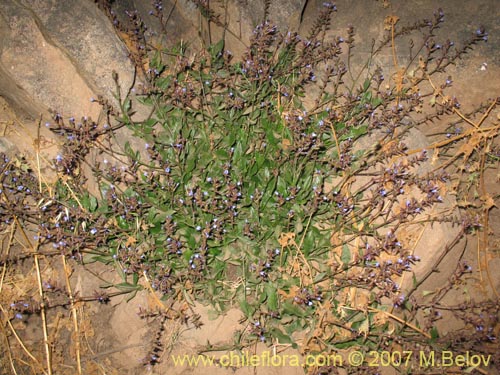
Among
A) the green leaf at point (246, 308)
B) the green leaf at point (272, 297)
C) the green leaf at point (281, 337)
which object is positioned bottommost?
the green leaf at point (281, 337)

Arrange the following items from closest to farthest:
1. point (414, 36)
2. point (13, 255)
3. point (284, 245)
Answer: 1. point (284, 245)
2. point (13, 255)
3. point (414, 36)

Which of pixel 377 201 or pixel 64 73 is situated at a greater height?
pixel 64 73

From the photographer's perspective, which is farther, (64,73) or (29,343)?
(64,73)

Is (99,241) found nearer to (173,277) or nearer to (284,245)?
(173,277)

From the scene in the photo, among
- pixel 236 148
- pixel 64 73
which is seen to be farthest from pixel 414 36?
pixel 64 73

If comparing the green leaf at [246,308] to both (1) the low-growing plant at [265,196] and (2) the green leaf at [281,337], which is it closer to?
(1) the low-growing plant at [265,196]

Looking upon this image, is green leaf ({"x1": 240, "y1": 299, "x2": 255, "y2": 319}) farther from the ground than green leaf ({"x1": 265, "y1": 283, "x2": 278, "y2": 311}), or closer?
closer

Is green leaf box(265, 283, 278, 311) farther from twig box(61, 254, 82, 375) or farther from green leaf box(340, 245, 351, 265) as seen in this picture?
twig box(61, 254, 82, 375)

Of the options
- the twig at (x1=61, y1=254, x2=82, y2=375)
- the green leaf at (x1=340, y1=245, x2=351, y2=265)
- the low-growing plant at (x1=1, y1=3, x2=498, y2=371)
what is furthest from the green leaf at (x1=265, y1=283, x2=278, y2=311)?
the twig at (x1=61, y1=254, x2=82, y2=375)

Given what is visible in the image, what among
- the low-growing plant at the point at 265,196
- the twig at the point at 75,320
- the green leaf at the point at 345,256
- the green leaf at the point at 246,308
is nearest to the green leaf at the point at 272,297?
the low-growing plant at the point at 265,196
